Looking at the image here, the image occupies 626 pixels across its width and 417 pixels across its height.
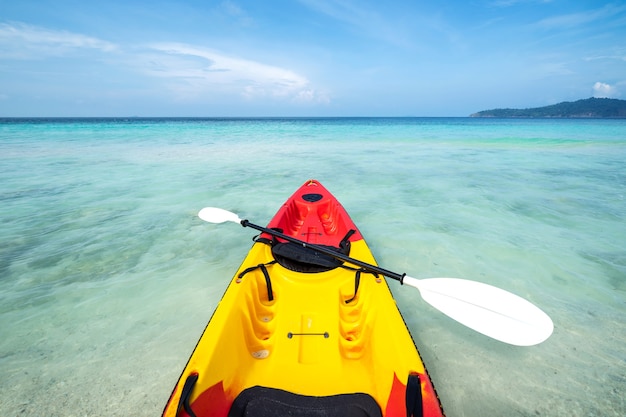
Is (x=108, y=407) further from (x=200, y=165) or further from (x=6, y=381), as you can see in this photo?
(x=200, y=165)

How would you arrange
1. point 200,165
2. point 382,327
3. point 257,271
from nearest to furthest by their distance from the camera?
point 382,327 → point 257,271 → point 200,165

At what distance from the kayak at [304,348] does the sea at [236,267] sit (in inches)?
33.1

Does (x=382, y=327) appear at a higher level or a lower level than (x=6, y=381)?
higher

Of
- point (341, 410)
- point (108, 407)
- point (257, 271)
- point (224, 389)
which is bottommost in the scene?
point (108, 407)

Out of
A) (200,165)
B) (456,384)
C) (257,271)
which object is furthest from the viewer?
(200,165)

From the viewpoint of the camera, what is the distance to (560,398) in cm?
232

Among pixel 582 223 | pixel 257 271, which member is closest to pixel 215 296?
pixel 257 271

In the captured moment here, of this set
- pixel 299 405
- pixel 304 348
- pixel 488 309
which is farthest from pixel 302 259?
pixel 488 309

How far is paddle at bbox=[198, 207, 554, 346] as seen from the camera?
2070 mm

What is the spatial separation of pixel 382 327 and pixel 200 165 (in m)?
11.5

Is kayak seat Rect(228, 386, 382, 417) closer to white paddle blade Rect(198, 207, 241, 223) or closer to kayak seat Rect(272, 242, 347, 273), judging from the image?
kayak seat Rect(272, 242, 347, 273)

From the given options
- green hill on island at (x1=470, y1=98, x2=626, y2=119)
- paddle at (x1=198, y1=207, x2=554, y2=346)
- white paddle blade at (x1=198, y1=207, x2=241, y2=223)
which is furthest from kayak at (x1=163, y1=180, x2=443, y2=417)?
green hill on island at (x1=470, y1=98, x2=626, y2=119)

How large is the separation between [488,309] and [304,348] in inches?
58.0

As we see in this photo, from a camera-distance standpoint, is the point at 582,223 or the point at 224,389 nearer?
the point at 224,389
